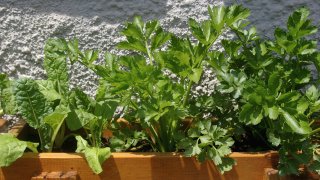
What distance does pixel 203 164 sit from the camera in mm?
1219

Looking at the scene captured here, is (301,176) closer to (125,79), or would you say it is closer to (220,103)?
(220,103)

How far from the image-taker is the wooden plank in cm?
122

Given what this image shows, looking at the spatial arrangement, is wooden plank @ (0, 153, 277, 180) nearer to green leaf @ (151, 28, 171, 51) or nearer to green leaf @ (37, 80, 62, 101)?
green leaf @ (37, 80, 62, 101)

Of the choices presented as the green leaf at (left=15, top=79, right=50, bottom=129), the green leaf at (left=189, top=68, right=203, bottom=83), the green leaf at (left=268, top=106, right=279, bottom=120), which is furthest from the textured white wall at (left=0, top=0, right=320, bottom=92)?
the green leaf at (left=268, top=106, right=279, bottom=120)

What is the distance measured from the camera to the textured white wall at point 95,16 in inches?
59.4

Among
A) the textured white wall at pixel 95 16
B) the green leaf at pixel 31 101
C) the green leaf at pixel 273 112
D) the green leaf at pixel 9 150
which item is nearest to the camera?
the green leaf at pixel 273 112

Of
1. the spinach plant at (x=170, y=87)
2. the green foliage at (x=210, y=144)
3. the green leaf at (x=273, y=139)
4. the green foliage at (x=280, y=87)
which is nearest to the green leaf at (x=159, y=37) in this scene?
the spinach plant at (x=170, y=87)

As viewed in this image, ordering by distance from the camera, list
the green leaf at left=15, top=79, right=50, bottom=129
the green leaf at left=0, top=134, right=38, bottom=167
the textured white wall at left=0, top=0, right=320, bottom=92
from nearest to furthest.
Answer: the green leaf at left=0, top=134, right=38, bottom=167, the green leaf at left=15, top=79, right=50, bottom=129, the textured white wall at left=0, top=0, right=320, bottom=92

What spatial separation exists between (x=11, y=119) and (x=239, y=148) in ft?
2.28

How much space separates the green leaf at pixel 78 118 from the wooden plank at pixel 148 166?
71 mm

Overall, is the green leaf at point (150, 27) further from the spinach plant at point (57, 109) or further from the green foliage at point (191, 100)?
the spinach plant at point (57, 109)

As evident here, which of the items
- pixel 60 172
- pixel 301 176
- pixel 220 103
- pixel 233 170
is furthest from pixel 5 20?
pixel 301 176

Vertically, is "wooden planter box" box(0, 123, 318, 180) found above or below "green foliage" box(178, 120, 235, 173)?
below

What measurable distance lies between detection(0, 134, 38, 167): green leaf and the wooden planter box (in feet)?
0.09
